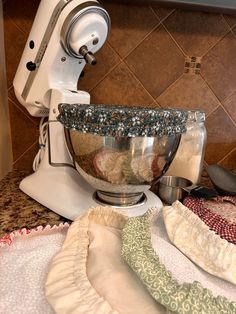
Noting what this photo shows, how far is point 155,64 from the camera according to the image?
2.61ft

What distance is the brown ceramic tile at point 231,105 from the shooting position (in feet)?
2.75

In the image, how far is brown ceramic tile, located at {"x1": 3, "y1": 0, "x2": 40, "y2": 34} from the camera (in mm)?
706

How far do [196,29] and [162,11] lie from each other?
0.11m

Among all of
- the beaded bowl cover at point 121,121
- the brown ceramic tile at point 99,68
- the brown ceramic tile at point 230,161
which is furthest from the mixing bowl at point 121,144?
the brown ceramic tile at point 230,161

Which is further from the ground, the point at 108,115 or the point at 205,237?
the point at 108,115

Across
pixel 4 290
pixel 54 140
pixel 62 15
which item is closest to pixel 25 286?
pixel 4 290

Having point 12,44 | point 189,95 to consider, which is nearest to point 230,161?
point 189,95

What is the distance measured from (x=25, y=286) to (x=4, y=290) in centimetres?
2

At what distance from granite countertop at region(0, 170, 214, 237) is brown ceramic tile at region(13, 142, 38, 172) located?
15 cm

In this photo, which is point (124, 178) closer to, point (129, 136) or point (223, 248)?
point (129, 136)

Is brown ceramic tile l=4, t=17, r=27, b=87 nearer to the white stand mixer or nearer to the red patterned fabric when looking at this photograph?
the white stand mixer

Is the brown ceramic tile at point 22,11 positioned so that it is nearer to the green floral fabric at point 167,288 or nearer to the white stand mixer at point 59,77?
the white stand mixer at point 59,77

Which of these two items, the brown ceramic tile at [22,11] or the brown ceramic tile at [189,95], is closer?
the brown ceramic tile at [22,11]

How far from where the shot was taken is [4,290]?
0.28 metres
